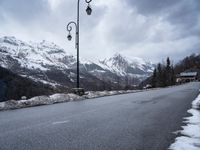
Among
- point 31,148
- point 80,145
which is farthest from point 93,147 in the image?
point 31,148

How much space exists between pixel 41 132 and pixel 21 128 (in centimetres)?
88

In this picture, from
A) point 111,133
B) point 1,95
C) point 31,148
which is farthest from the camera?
point 1,95

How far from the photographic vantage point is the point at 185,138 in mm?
6391

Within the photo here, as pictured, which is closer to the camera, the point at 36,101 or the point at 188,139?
the point at 188,139

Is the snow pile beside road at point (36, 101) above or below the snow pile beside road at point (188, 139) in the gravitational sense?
above

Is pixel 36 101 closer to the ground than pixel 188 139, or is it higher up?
higher up

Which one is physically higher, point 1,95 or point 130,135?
point 1,95

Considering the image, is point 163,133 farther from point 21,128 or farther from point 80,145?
point 21,128

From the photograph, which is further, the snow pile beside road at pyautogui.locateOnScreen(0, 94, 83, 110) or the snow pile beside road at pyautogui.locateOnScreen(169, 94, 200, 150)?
the snow pile beside road at pyautogui.locateOnScreen(0, 94, 83, 110)

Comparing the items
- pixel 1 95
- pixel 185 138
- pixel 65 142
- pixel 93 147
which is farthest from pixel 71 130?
pixel 1 95

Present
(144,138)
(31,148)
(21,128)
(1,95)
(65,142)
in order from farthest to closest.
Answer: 1. (1,95)
2. (21,128)
3. (144,138)
4. (65,142)
5. (31,148)

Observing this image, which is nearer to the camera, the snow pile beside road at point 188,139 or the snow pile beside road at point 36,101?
the snow pile beside road at point 188,139

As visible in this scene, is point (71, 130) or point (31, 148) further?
point (71, 130)

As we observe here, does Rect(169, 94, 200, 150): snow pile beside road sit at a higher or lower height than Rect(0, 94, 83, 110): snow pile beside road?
lower
